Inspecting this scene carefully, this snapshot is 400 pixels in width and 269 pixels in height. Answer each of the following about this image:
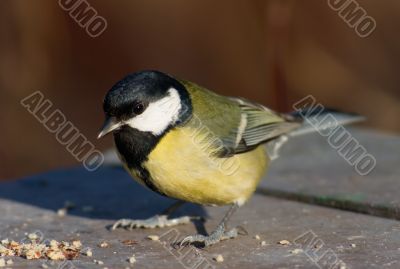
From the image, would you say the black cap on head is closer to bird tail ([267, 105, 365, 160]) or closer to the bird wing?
the bird wing

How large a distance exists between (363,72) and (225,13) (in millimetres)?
1639

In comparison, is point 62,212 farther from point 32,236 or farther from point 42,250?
point 42,250

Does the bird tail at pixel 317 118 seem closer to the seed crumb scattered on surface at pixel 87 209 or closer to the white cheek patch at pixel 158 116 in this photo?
the white cheek patch at pixel 158 116

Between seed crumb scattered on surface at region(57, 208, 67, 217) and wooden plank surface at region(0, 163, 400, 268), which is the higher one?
wooden plank surface at region(0, 163, 400, 268)

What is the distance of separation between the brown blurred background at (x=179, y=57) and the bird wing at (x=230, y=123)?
377 centimetres

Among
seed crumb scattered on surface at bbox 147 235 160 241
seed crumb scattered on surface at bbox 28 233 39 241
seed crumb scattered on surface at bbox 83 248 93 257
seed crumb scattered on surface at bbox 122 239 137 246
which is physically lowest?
seed crumb scattered on surface at bbox 28 233 39 241

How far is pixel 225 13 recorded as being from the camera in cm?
842

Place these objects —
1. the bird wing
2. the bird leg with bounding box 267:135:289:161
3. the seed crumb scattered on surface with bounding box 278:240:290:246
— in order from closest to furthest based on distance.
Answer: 1. the seed crumb scattered on surface with bounding box 278:240:290:246
2. the bird wing
3. the bird leg with bounding box 267:135:289:161

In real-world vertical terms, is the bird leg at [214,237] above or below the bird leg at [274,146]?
below

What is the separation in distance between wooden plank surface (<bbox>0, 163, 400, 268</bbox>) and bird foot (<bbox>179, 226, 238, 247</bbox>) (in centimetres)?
4

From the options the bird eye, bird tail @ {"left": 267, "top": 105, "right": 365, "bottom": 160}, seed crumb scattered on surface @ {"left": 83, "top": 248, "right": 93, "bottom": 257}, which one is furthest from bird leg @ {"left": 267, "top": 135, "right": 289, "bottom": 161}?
seed crumb scattered on surface @ {"left": 83, "top": 248, "right": 93, "bottom": 257}

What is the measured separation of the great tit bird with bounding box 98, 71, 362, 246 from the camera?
3.24m

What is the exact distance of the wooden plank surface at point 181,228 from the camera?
292 cm

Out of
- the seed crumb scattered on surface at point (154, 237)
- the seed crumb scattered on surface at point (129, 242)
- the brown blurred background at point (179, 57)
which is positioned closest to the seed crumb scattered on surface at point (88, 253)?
the seed crumb scattered on surface at point (129, 242)
